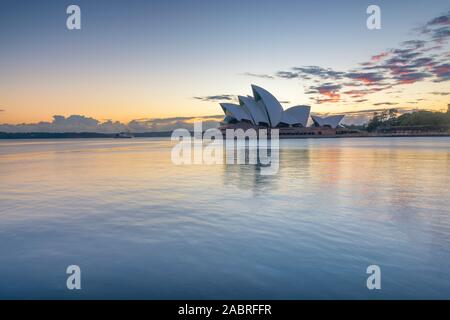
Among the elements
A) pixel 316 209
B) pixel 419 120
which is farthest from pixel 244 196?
pixel 419 120

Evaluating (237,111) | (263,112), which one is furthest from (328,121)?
(237,111)

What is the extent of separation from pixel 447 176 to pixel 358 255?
11.5 meters

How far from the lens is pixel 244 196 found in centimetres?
993

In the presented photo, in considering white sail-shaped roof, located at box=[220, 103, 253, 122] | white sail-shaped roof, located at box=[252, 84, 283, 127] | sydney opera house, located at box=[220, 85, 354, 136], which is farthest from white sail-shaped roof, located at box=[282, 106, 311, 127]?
white sail-shaped roof, located at box=[220, 103, 253, 122]

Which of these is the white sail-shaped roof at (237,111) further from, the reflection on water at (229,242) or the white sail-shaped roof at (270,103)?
the reflection on water at (229,242)

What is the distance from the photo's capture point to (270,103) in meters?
81.9

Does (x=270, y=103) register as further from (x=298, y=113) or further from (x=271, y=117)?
(x=298, y=113)

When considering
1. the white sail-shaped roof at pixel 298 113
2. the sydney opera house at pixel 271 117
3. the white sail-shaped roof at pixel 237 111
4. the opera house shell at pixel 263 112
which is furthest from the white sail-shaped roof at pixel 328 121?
the white sail-shaped roof at pixel 237 111

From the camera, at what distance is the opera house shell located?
8125cm

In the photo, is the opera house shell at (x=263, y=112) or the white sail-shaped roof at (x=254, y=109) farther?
the white sail-shaped roof at (x=254, y=109)

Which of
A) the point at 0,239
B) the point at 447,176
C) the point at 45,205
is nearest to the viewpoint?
the point at 0,239

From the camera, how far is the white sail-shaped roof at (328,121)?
363 ft

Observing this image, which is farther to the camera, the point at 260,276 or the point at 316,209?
the point at 316,209
